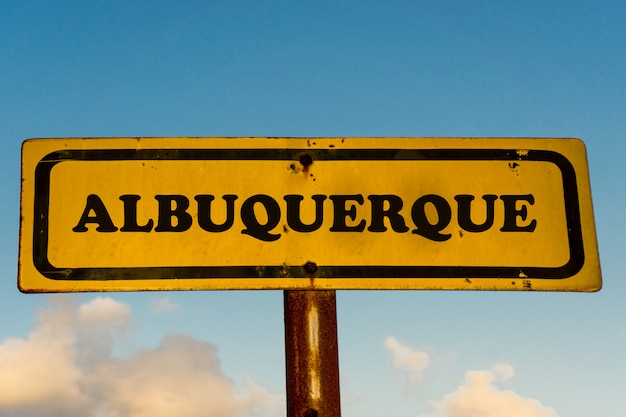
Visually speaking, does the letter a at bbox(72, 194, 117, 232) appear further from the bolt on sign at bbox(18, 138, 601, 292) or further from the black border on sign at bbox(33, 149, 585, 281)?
the black border on sign at bbox(33, 149, 585, 281)

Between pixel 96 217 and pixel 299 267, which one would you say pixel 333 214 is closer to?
pixel 299 267

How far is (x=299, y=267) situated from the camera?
2123 millimetres

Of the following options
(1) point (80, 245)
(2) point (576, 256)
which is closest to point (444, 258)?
(2) point (576, 256)

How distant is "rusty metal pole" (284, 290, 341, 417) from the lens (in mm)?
1930

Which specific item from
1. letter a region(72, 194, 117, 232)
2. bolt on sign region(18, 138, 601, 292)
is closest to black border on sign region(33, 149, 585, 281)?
bolt on sign region(18, 138, 601, 292)

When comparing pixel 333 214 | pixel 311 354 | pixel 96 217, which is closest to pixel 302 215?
pixel 333 214

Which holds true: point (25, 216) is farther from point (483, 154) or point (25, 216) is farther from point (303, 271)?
point (483, 154)

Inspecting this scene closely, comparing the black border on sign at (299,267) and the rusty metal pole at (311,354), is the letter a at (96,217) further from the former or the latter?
the rusty metal pole at (311,354)

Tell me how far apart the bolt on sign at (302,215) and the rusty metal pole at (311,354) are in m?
0.06

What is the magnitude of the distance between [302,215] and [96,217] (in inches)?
28.1

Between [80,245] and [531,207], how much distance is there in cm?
158

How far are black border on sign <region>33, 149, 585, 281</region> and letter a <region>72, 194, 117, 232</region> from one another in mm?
124

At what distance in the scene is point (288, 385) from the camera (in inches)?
77.7

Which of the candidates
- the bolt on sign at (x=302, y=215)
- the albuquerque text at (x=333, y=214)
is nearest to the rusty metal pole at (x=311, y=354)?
the bolt on sign at (x=302, y=215)
